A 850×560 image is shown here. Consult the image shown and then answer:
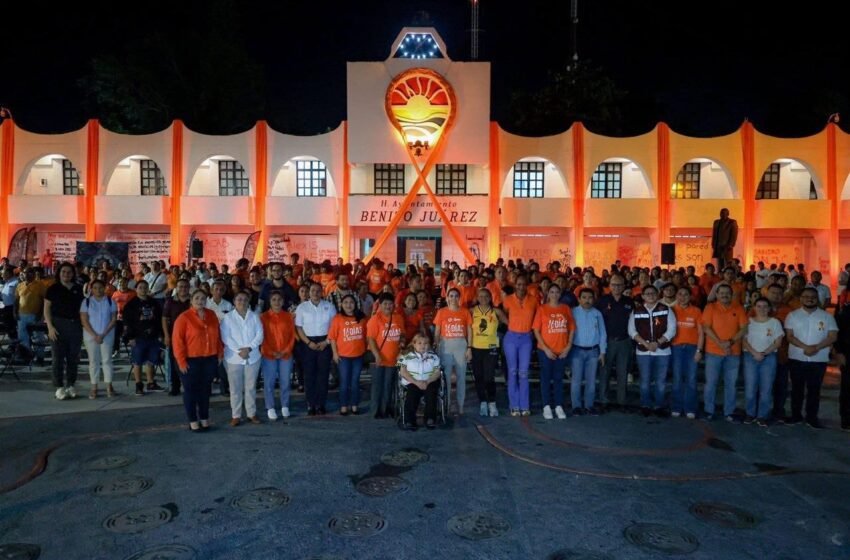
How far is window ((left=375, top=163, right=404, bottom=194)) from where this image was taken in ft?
77.6

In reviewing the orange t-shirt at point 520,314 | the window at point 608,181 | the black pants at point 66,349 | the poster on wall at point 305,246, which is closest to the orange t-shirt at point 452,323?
the orange t-shirt at point 520,314

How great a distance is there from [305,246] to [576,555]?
20910 mm

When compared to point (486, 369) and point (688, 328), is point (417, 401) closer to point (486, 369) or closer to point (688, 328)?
point (486, 369)

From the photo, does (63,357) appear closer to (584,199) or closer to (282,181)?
(282,181)

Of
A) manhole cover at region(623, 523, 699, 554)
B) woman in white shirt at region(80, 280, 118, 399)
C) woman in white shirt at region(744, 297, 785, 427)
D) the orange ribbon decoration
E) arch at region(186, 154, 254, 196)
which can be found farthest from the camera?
arch at region(186, 154, 254, 196)

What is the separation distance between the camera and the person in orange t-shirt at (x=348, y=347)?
25.7ft

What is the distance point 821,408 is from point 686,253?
17.1 metres

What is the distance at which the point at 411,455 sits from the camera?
631cm

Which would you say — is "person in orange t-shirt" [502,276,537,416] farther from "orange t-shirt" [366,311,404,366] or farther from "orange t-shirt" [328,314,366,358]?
"orange t-shirt" [328,314,366,358]

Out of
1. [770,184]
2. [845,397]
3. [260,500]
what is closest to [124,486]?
[260,500]

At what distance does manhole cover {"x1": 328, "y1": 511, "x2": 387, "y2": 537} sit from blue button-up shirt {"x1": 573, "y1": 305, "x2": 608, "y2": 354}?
4178 mm

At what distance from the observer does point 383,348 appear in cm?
780

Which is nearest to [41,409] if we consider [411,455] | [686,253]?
[411,455]

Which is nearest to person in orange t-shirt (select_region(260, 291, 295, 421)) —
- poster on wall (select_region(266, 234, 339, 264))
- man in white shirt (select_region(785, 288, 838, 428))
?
man in white shirt (select_region(785, 288, 838, 428))
